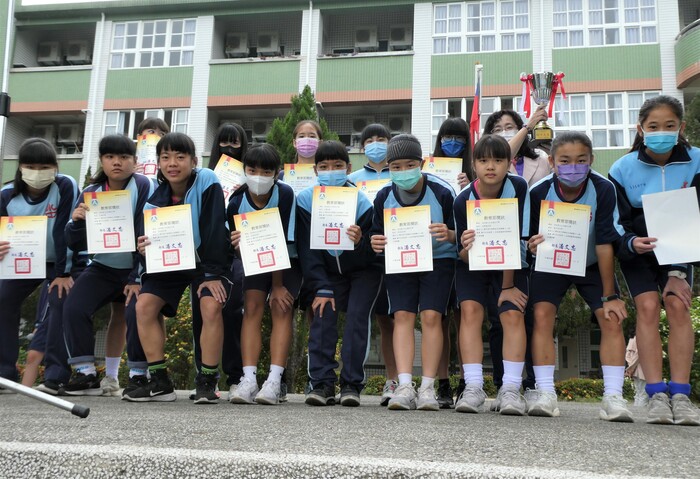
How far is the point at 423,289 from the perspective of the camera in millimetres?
4500

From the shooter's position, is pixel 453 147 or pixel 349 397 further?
pixel 453 147

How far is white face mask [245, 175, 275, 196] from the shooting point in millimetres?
4602

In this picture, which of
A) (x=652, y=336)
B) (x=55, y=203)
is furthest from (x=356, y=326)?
(x=55, y=203)

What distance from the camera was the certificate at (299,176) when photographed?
5.52 metres

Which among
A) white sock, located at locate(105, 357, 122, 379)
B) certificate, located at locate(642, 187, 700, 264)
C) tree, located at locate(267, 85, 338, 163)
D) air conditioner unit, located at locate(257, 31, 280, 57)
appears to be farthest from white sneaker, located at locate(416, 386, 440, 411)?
air conditioner unit, located at locate(257, 31, 280, 57)

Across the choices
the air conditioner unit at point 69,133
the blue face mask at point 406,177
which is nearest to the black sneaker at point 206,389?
the blue face mask at point 406,177

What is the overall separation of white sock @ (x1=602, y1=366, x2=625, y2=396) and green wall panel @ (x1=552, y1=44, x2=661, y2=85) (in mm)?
17025

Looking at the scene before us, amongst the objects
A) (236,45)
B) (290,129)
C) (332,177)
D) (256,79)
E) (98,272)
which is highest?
(236,45)

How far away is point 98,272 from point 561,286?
10.6 feet

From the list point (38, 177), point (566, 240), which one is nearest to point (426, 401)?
point (566, 240)

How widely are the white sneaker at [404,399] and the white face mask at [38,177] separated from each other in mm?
3121

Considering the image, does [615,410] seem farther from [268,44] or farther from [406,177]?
[268,44]

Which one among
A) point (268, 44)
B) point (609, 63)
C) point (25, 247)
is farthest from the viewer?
point (268, 44)

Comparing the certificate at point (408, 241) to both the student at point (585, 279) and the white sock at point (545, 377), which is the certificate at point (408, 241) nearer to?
the student at point (585, 279)
